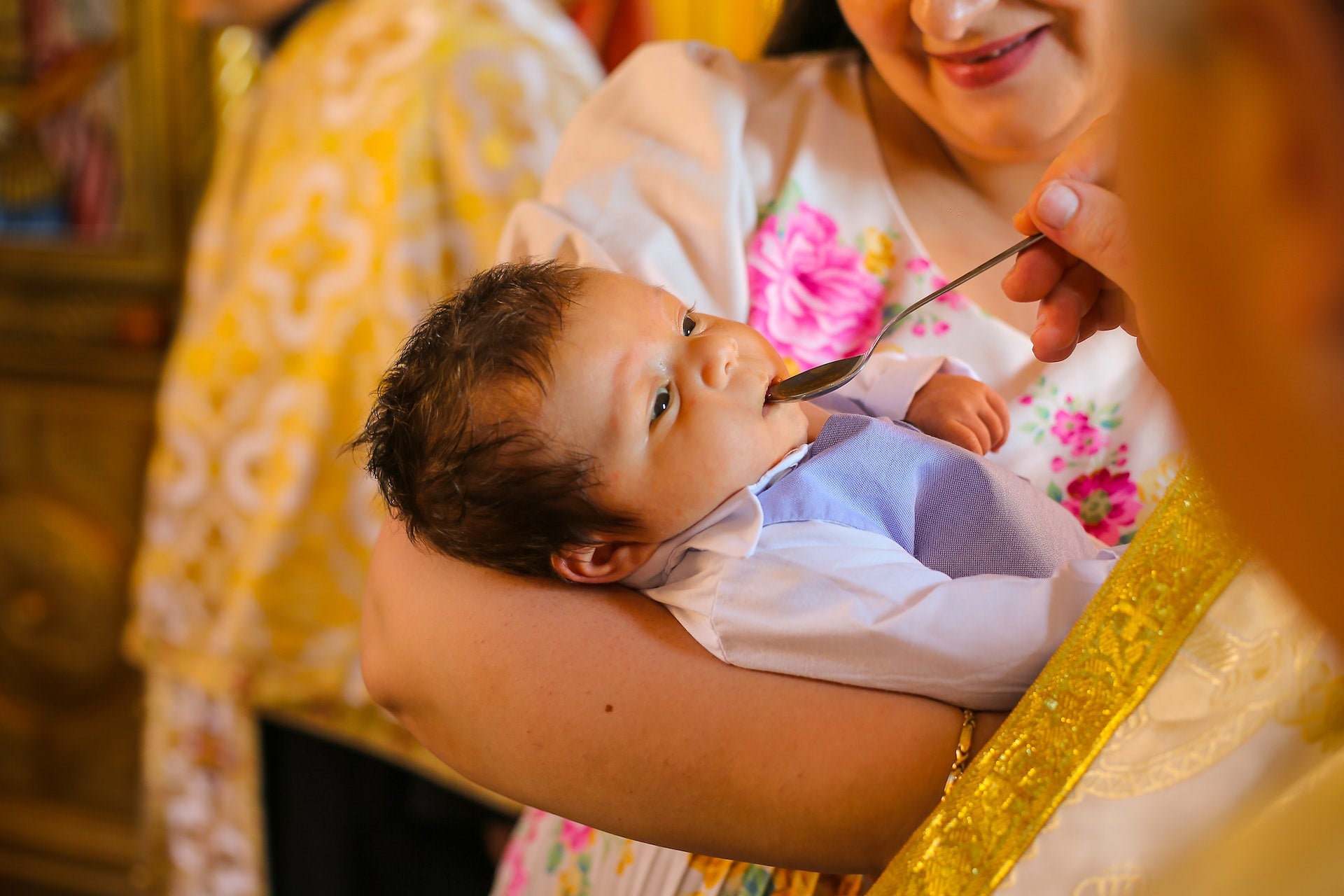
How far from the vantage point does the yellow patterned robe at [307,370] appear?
157 centimetres

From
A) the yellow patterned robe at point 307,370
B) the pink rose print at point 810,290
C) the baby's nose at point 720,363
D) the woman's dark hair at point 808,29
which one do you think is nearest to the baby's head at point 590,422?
the baby's nose at point 720,363

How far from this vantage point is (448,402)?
25.2 inches

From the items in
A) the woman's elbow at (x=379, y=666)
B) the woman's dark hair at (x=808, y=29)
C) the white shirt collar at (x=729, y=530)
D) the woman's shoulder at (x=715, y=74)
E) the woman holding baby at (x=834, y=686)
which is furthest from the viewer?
the woman's dark hair at (x=808, y=29)

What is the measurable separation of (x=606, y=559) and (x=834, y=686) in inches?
6.7

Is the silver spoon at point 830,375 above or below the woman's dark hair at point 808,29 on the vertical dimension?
below

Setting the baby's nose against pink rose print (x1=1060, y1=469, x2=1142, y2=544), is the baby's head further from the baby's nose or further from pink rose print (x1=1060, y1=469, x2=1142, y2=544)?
pink rose print (x1=1060, y1=469, x2=1142, y2=544)

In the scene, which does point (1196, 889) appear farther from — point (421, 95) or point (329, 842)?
point (329, 842)

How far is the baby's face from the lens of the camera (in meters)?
0.60

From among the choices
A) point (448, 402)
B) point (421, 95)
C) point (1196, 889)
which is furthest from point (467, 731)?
point (421, 95)

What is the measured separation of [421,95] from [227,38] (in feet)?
2.61

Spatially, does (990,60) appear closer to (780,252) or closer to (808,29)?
(780,252)

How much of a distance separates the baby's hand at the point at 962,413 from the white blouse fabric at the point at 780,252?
0.03 meters

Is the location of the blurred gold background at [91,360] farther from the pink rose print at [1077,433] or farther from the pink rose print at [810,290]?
the pink rose print at [1077,433]

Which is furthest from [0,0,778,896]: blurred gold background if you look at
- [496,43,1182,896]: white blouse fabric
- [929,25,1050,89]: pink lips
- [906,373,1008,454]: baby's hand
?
[906,373,1008,454]: baby's hand
